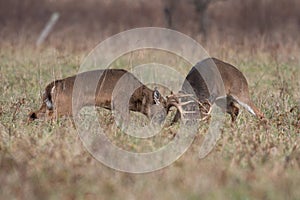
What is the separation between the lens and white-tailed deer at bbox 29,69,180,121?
9930 millimetres

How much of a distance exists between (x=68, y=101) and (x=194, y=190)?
169 inches

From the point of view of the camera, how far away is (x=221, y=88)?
10375 millimetres

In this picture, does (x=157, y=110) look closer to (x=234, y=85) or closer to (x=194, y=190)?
(x=234, y=85)

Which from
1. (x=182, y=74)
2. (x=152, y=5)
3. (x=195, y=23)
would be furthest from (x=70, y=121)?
(x=152, y=5)

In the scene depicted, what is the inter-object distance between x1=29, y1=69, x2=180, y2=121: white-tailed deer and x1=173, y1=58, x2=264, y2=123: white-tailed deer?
47cm

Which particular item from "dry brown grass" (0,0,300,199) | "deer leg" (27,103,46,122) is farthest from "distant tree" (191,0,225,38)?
"deer leg" (27,103,46,122)

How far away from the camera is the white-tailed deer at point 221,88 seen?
10.4m

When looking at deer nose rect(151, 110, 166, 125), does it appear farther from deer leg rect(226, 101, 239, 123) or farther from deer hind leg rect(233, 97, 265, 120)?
deer hind leg rect(233, 97, 265, 120)

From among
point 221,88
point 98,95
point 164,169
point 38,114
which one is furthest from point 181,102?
point 164,169

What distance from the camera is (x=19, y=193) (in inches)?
231

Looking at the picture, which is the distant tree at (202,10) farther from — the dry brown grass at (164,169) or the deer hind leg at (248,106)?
the deer hind leg at (248,106)

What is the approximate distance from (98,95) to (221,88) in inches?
60.8

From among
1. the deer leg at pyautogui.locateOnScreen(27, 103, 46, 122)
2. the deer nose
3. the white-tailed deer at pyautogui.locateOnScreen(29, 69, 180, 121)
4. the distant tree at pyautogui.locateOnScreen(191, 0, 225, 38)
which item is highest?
the distant tree at pyautogui.locateOnScreen(191, 0, 225, 38)

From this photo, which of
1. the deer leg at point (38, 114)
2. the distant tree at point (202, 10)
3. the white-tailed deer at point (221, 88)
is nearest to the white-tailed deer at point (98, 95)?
the deer leg at point (38, 114)
